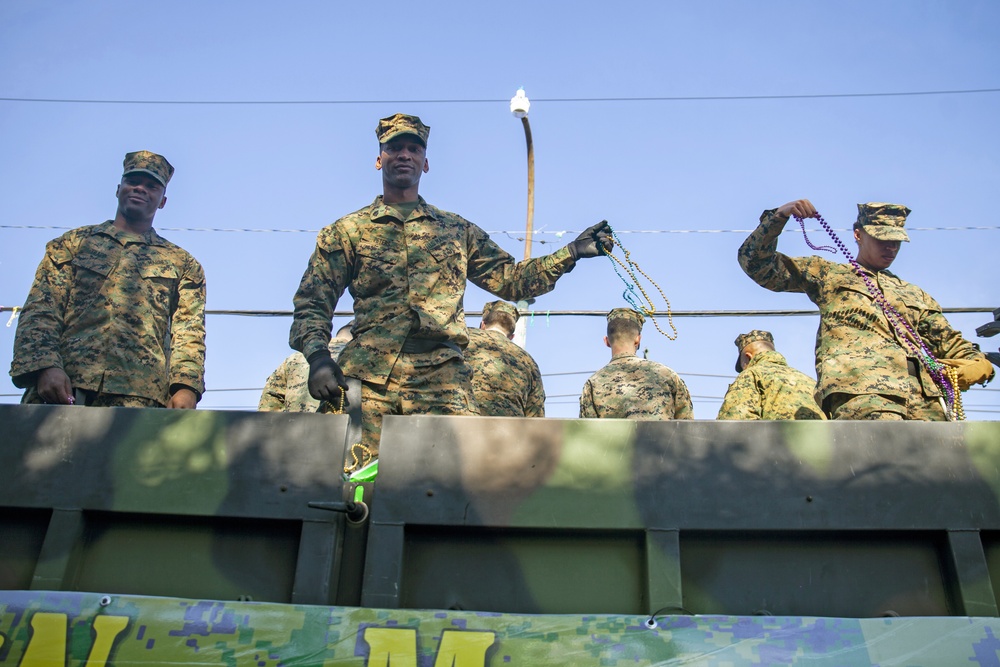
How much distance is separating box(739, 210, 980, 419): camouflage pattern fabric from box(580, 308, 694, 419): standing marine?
1.15 m

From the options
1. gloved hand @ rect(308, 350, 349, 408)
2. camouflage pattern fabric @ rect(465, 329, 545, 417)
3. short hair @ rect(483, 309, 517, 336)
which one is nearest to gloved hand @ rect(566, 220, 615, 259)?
gloved hand @ rect(308, 350, 349, 408)

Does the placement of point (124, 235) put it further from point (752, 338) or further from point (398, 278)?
point (752, 338)

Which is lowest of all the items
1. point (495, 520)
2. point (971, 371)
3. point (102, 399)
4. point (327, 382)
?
point (495, 520)

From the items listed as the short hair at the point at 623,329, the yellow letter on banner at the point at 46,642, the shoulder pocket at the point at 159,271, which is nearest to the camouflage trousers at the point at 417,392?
the yellow letter on banner at the point at 46,642

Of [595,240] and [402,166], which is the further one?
[402,166]

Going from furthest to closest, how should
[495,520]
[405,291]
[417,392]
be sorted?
[405,291]
[417,392]
[495,520]

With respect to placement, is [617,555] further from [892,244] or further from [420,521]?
[892,244]

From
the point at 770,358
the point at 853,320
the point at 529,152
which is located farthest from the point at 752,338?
the point at 529,152

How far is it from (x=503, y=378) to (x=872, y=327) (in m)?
1.92

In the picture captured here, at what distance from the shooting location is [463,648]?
2387mm

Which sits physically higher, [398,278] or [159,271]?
[159,271]

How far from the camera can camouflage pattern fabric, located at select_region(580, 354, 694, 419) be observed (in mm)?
5488

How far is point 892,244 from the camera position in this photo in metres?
4.73

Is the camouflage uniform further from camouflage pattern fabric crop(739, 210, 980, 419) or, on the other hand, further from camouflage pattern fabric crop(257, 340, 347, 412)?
camouflage pattern fabric crop(257, 340, 347, 412)
